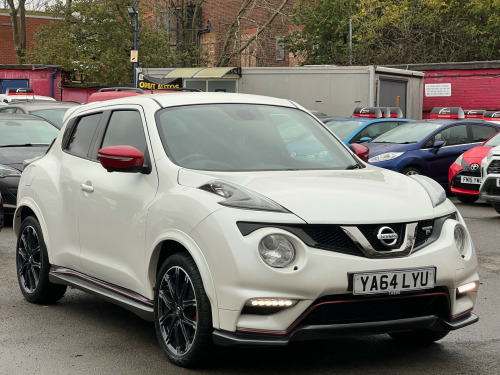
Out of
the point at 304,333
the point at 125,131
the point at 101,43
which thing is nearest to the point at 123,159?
the point at 125,131

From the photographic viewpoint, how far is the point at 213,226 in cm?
478

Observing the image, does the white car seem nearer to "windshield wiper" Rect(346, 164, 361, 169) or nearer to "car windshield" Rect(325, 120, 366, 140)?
"windshield wiper" Rect(346, 164, 361, 169)

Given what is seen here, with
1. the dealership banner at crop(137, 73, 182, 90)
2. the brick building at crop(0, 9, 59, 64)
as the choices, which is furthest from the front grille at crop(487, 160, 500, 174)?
the brick building at crop(0, 9, 59, 64)

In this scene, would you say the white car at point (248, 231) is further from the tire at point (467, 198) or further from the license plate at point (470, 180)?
the tire at point (467, 198)

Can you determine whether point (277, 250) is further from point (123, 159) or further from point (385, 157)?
point (385, 157)

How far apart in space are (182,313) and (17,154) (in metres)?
8.68

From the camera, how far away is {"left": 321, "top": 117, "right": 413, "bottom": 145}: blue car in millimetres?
18438

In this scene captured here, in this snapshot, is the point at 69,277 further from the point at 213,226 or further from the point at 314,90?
the point at 314,90

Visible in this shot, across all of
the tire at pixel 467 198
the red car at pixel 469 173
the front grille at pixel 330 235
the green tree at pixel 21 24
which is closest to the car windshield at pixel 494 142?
the red car at pixel 469 173

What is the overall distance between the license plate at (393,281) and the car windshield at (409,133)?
12.7 metres

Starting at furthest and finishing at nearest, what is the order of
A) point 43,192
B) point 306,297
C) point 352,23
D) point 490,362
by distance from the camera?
point 352,23 → point 43,192 → point 490,362 → point 306,297

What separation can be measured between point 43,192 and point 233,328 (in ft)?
8.76

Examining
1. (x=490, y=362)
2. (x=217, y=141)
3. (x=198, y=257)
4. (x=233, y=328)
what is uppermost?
(x=217, y=141)

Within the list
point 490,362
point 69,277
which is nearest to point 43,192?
point 69,277
